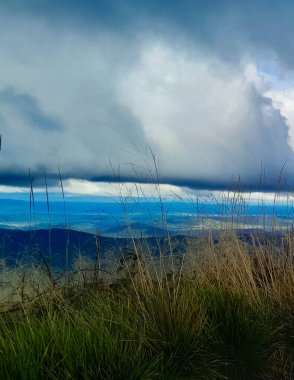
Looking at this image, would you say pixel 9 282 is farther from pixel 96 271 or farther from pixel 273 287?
pixel 273 287

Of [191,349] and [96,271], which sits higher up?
[96,271]

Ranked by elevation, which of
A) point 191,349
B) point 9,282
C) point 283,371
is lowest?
point 283,371

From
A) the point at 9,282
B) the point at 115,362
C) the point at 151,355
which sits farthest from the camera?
the point at 9,282

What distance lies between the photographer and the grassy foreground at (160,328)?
400cm

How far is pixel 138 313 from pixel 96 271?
1.41 metres

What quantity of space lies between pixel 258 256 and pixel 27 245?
2.71 metres

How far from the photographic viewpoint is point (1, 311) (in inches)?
217

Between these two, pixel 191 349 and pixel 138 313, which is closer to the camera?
pixel 191 349

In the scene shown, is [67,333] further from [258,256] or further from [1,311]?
[258,256]

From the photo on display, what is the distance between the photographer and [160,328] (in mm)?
4715

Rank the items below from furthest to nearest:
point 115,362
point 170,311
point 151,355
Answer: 1. point 170,311
2. point 151,355
3. point 115,362

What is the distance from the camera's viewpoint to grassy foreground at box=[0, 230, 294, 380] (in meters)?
4.00

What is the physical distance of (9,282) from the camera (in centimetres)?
595

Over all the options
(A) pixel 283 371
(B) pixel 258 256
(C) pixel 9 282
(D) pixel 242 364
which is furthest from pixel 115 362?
(B) pixel 258 256
